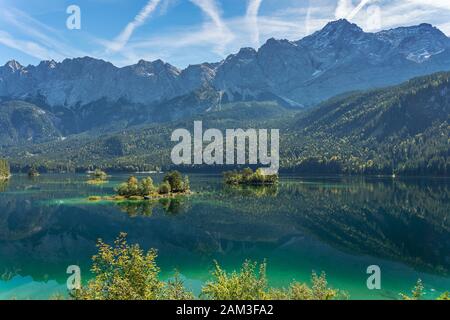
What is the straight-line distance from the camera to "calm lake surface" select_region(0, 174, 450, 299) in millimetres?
61438

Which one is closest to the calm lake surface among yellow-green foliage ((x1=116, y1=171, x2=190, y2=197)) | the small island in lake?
the small island in lake

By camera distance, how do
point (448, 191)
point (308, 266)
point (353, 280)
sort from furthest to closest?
point (448, 191)
point (308, 266)
point (353, 280)

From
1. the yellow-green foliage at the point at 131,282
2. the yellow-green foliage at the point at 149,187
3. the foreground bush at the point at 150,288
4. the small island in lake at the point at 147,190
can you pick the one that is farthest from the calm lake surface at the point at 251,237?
the foreground bush at the point at 150,288

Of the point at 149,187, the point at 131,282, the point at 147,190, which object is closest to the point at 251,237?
the point at 131,282

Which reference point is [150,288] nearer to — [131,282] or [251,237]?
[131,282]

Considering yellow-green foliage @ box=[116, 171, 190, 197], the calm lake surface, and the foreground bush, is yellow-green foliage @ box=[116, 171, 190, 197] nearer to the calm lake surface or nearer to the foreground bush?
the calm lake surface

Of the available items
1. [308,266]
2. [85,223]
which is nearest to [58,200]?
[85,223]

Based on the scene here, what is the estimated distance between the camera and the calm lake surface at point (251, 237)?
2419 inches

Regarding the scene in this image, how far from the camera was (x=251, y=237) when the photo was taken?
9325 cm

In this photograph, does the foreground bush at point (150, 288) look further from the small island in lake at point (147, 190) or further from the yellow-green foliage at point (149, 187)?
the yellow-green foliage at point (149, 187)

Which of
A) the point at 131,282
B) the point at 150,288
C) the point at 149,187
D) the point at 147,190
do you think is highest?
the point at 131,282

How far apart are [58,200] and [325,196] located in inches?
3679
